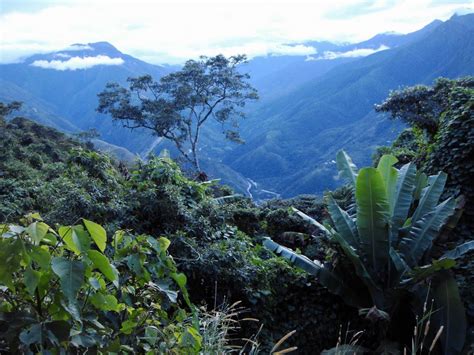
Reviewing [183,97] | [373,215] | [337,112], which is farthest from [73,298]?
[337,112]

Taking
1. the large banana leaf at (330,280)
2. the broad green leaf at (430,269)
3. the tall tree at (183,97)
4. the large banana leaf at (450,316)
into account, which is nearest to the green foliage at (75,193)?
the large banana leaf at (330,280)

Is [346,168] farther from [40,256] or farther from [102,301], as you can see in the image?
[40,256]

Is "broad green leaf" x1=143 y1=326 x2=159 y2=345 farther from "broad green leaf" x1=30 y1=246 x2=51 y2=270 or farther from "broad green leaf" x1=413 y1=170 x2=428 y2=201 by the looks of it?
"broad green leaf" x1=413 y1=170 x2=428 y2=201

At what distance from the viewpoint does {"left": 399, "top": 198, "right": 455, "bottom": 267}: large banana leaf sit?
500 cm

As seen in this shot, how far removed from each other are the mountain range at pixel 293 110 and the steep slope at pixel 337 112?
10.0 inches

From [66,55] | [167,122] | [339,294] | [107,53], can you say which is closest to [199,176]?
[339,294]

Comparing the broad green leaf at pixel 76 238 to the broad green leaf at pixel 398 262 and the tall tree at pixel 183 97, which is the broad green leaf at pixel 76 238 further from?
the tall tree at pixel 183 97

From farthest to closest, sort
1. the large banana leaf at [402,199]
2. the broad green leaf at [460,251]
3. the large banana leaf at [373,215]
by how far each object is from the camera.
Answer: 1. the large banana leaf at [402,199]
2. the large banana leaf at [373,215]
3. the broad green leaf at [460,251]

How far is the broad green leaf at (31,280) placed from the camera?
1192mm

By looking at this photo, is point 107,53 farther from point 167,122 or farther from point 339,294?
point 339,294

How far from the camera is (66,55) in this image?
19375cm

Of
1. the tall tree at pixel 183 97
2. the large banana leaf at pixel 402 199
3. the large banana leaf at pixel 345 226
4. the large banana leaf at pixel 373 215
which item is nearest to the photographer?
the large banana leaf at pixel 373 215

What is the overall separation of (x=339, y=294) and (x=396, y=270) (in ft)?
2.31

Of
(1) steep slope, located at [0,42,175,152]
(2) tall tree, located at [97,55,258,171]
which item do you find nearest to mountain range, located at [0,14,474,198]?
(1) steep slope, located at [0,42,175,152]
